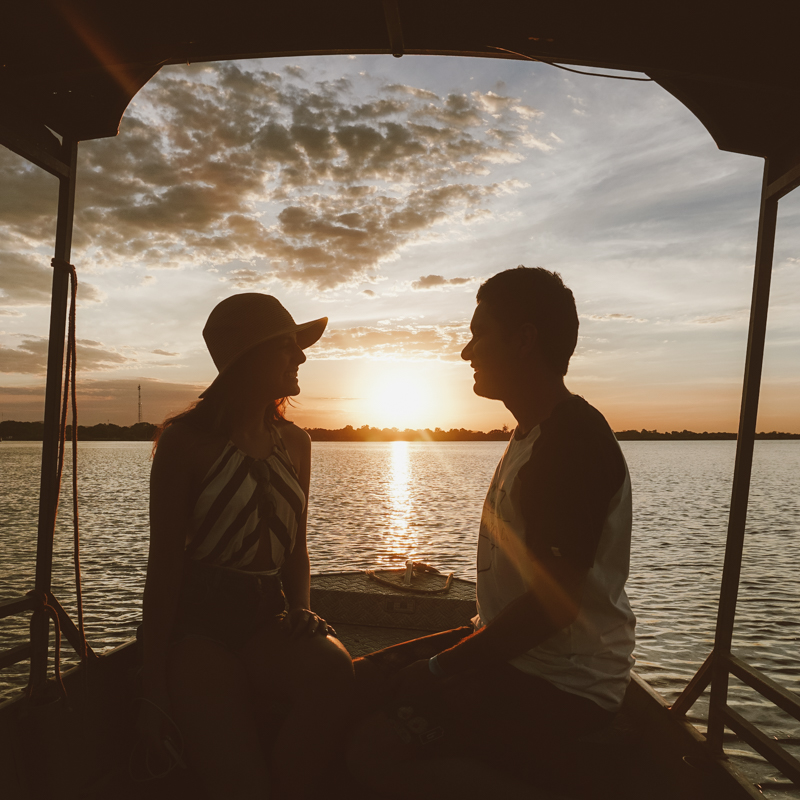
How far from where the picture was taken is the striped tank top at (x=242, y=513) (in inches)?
97.1

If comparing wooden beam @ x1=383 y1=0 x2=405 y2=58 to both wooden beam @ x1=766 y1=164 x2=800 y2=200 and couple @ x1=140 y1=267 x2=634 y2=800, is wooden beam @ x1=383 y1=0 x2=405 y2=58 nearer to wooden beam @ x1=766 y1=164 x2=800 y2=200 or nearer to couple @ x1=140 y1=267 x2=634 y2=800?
couple @ x1=140 y1=267 x2=634 y2=800

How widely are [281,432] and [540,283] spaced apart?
1521mm

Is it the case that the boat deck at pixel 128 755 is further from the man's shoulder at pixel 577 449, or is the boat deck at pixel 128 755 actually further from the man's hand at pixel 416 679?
the man's shoulder at pixel 577 449

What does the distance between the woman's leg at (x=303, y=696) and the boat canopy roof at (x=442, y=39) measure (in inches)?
105

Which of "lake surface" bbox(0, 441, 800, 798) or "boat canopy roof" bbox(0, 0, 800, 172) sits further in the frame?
"lake surface" bbox(0, 441, 800, 798)

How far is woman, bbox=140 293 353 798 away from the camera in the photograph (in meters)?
2.19

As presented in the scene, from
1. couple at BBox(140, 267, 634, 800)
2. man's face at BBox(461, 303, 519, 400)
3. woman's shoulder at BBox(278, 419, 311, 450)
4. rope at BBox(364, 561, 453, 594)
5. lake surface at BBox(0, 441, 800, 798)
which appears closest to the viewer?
couple at BBox(140, 267, 634, 800)

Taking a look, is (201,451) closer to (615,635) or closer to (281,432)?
(281,432)

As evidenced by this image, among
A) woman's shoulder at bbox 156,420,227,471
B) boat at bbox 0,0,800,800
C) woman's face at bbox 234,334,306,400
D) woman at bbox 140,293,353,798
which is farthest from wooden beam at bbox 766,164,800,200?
woman's shoulder at bbox 156,420,227,471

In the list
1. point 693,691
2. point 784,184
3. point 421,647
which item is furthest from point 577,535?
point 784,184

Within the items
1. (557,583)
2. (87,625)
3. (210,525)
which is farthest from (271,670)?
(87,625)

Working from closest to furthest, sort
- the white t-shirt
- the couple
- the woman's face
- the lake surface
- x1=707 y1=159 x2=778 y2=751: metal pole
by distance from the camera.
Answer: the white t-shirt < the couple < the woman's face < x1=707 y1=159 x2=778 y2=751: metal pole < the lake surface

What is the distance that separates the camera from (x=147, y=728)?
2178 millimetres

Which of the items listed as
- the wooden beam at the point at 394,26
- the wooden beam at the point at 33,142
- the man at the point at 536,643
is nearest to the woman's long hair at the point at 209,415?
the man at the point at 536,643
